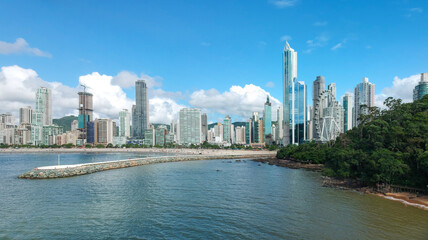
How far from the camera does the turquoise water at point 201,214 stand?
2094 cm

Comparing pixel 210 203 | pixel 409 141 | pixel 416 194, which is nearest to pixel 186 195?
pixel 210 203

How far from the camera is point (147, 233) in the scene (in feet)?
68.7

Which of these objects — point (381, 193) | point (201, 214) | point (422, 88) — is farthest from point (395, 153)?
point (422, 88)

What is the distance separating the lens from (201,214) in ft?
86.0

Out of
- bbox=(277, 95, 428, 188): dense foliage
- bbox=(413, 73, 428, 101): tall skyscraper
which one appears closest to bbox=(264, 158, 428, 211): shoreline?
bbox=(277, 95, 428, 188): dense foliage

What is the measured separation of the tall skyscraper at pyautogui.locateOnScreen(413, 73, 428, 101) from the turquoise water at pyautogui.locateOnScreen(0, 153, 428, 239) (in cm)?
11116

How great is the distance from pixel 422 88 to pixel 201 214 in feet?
443

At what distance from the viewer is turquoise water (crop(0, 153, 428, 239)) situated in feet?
68.7

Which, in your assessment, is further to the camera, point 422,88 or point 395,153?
point 422,88

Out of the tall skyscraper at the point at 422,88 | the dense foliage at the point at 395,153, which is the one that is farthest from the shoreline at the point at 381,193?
the tall skyscraper at the point at 422,88

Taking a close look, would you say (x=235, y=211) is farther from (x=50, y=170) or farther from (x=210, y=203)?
(x=50, y=170)

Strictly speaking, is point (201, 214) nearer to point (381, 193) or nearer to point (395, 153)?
point (381, 193)

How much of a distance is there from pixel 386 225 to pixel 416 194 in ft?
46.2

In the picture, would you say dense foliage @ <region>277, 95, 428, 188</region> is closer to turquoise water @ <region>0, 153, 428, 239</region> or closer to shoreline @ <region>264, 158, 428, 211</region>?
shoreline @ <region>264, 158, 428, 211</region>
